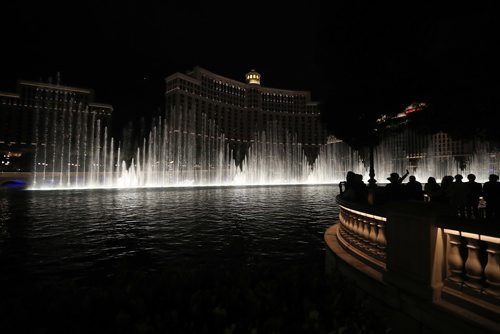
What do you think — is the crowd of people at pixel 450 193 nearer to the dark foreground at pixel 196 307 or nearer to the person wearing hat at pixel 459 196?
the person wearing hat at pixel 459 196

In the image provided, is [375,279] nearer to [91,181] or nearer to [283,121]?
[91,181]

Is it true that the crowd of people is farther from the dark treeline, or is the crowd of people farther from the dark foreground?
the dark foreground

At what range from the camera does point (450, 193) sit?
28.5 ft

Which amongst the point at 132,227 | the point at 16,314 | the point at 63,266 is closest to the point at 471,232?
the point at 16,314

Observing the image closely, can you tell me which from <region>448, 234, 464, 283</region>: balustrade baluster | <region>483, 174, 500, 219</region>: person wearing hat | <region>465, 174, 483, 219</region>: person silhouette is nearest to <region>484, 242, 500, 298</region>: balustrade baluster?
<region>448, 234, 464, 283</region>: balustrade baluster

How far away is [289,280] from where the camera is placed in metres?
3.00

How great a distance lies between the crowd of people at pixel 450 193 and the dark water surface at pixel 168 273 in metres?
2.28

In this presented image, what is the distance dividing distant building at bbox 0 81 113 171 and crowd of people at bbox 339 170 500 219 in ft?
311

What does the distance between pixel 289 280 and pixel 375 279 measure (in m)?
2.23

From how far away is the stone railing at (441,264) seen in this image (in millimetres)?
3500

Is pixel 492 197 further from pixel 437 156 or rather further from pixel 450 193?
pixel 437 156

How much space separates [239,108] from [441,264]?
127 m

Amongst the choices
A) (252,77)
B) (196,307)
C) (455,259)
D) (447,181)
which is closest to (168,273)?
(196,307)

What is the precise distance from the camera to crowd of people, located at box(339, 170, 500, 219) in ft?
23.7
